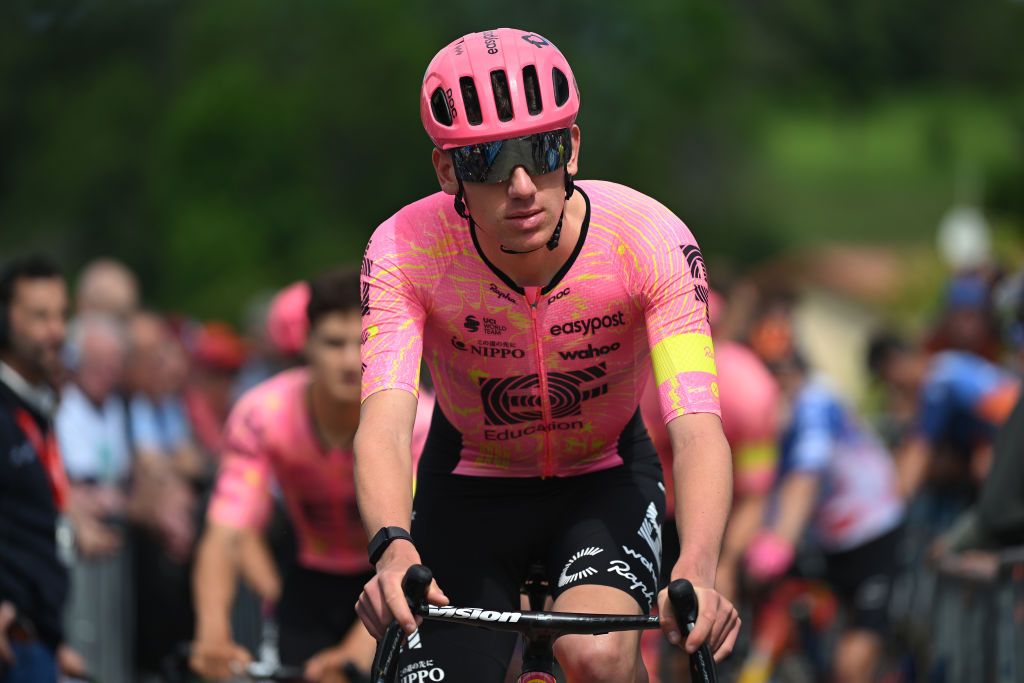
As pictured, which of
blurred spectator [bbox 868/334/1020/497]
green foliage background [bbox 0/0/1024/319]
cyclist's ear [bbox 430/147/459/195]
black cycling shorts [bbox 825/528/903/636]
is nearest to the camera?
cyclist's ear [bbox 430/147/459/195]

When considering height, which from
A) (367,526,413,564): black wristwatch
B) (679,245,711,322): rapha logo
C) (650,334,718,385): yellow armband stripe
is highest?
(679,245,711,322): rapha logo

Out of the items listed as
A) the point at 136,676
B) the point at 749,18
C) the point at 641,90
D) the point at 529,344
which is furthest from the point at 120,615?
the point at 749,18

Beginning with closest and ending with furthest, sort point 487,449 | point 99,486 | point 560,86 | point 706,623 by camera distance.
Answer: point 706,623
point 560,86
point 487,449
point 99,486

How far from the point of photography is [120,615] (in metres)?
10.9

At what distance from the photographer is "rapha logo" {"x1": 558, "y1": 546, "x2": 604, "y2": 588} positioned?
4820 mm

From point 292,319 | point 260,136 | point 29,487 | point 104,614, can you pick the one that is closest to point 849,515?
point 292,319

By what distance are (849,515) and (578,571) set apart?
7.00 metres

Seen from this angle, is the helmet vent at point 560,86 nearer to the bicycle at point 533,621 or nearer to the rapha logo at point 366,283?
the rapha logo at point 366,283

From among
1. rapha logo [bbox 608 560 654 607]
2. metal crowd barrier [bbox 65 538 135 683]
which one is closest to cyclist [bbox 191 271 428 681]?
rapha logo [bbox 608 560 654 607]

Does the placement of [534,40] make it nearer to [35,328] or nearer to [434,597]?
[434,597]

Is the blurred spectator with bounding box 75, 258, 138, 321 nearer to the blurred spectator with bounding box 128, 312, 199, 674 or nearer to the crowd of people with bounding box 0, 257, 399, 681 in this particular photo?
the crowd of people with bounding box 0, 257, 399, 681

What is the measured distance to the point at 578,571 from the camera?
4848 millimetres

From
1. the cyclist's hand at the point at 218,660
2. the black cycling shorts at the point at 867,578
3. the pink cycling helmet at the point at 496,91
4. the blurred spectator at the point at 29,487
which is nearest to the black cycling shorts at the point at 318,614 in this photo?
the cyclist's hand at the point at 218,660

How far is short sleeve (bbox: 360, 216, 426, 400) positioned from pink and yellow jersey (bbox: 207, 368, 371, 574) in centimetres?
253
